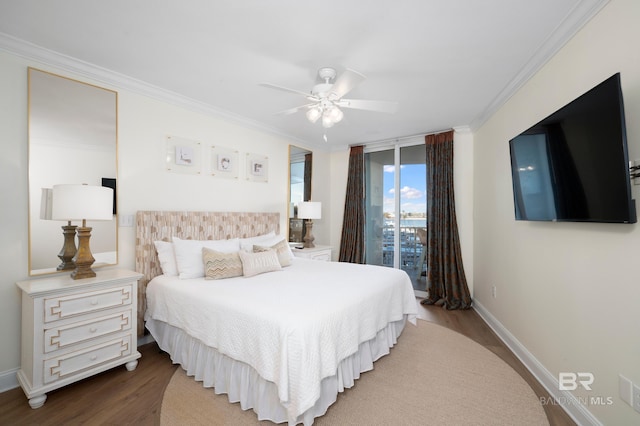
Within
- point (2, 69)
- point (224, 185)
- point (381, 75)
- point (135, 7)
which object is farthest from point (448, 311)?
point (2, 69)

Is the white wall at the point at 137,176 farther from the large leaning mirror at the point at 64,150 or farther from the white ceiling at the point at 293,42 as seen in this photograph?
the white ceiling at the point at 293,42

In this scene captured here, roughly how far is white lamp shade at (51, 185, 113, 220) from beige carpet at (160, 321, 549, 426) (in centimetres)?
146

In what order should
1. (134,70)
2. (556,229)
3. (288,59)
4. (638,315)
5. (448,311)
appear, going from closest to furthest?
(638,315)
(556,229)
(288,59)
(134,70)
(448,311)

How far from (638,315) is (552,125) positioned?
1.20 m

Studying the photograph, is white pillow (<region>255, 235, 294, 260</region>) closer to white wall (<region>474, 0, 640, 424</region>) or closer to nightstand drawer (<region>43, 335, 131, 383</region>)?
nightstand drawer (<region>43, 335, 131, 383</region>)

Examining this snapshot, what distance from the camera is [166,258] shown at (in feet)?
8.72

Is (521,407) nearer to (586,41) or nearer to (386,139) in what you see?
(586,41)

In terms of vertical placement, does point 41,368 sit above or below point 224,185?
below

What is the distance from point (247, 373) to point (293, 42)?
2.36 m

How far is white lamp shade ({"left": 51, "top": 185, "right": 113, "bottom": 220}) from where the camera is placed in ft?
6.72

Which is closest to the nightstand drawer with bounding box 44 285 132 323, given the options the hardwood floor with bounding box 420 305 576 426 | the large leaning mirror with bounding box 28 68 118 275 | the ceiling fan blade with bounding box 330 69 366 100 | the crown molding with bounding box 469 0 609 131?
the large leaning mirror with bounding box 28 68 118 275

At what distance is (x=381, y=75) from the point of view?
2508 millimetres

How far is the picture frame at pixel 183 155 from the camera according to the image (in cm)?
298

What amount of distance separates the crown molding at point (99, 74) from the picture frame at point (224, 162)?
0.42m
